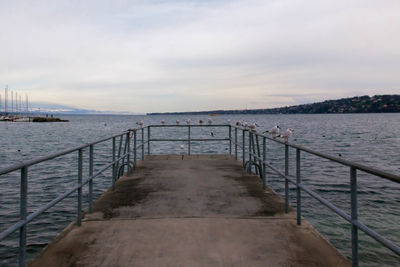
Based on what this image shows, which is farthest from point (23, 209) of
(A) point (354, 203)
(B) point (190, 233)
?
(A) point (354, 203)

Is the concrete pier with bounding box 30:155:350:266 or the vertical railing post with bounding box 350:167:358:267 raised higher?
the vertical railing post with bounding box 350:167:358:267

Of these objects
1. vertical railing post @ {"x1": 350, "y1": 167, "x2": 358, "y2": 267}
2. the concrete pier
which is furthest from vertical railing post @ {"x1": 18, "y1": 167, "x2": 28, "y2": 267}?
vertical railing post @ {"x1": 350, "y1": 167, "x2": 358, "y2": 267}

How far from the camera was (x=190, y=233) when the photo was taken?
3854 millimetres

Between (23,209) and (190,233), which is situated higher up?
(23,209)

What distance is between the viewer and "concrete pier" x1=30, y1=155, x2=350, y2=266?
10.5ft

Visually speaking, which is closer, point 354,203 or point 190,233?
point 354,203

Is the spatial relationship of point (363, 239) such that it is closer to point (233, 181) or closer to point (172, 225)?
point (233, 181)

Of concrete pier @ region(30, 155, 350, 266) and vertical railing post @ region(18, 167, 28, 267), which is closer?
vertical railing post @ region(18, 167, 28, 267)

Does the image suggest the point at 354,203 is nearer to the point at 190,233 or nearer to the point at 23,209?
the point at 190,233

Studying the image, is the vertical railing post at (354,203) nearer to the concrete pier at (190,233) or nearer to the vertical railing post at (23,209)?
the concrete pier at (190,233)

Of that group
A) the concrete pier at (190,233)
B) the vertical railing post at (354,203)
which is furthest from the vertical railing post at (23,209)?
the vertical railing post at (354,203)

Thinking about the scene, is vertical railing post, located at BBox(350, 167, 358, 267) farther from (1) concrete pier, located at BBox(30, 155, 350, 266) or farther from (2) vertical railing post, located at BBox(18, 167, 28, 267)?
(2) vertical railing post, located at BBox(18, 167, 28, 267)

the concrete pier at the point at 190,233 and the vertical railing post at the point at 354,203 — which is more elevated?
the vertical railing post at the point at 354,203

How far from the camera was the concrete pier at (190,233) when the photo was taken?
10.5 ft
